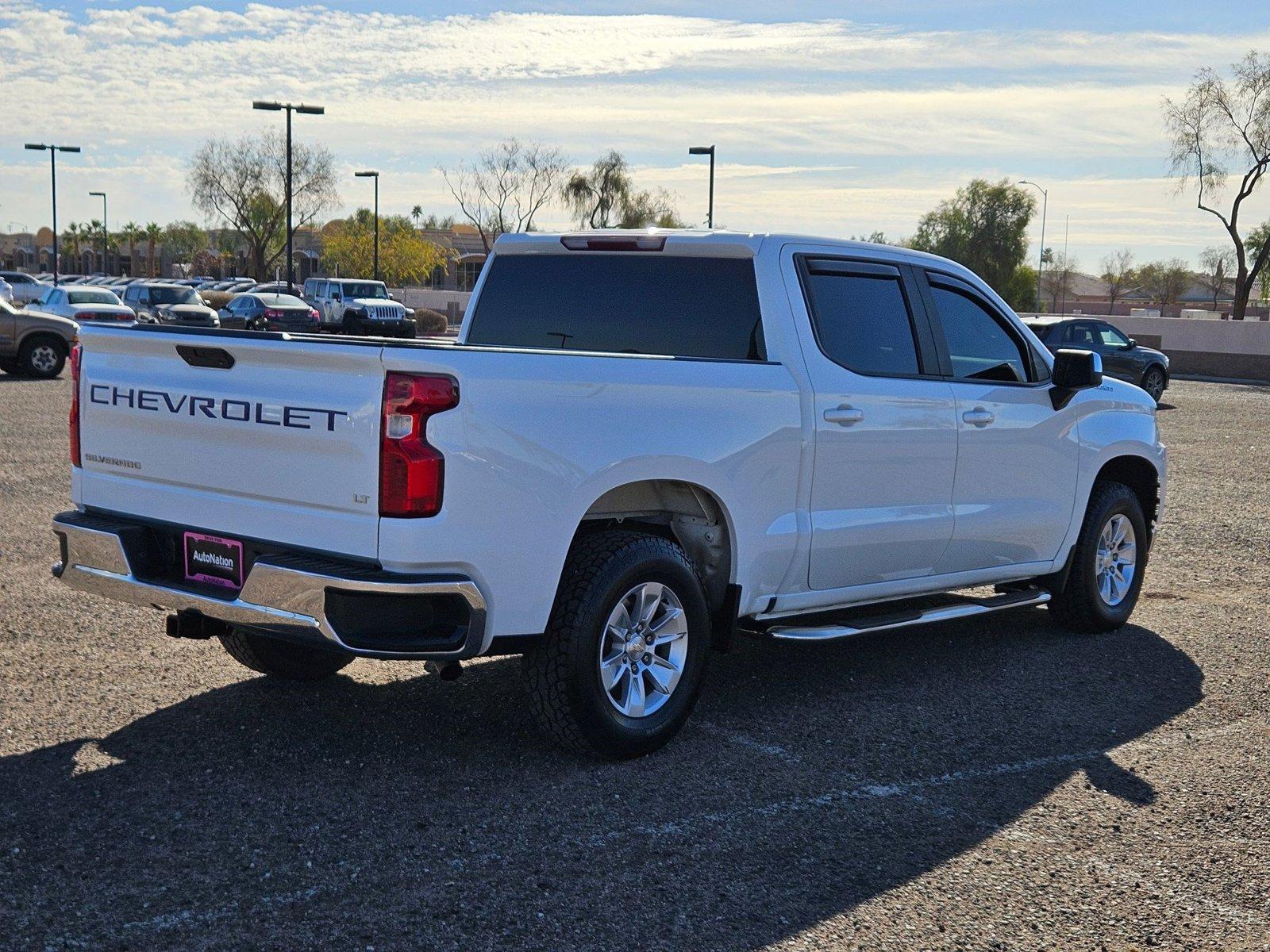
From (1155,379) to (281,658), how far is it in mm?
25200

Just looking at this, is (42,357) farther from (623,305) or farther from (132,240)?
(132,240)

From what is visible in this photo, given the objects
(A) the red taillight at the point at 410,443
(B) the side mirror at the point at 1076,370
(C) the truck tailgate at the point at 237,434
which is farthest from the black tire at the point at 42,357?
(A) the red taillight at the point at 410,443

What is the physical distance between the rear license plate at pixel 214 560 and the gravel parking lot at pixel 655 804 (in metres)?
0.71

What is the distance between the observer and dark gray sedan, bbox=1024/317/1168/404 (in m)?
27.2

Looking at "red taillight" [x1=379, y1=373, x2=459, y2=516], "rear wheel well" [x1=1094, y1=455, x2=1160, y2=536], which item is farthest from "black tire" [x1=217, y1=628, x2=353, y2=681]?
"rear wheel well" [x1=1094, y1=455, x2=1160, y2=536]

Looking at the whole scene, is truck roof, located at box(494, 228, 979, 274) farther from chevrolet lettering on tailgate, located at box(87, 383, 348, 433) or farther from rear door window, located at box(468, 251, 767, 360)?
chevrolet lettering on tailgate, located at box(87, 383, 348, 433)

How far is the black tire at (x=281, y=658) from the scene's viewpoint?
19.9 ft

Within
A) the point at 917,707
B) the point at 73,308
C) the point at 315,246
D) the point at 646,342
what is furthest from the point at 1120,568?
the point at 315,246

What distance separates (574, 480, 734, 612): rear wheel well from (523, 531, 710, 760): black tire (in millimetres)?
154

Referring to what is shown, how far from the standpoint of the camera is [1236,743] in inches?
230

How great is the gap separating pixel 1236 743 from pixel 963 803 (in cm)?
158

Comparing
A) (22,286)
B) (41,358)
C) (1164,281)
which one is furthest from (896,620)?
(1164,281)

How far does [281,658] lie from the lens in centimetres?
612

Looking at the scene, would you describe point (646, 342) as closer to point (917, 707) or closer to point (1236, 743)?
point (917, 707)
